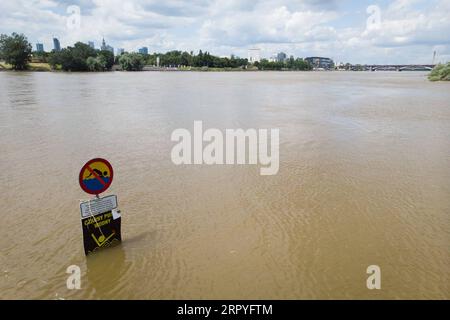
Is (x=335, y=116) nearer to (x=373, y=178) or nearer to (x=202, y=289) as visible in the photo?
(x=373, y=178)

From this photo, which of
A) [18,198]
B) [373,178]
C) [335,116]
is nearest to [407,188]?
[373,178]

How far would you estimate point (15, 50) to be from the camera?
115 meters

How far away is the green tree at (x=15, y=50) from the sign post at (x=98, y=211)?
13274 cm

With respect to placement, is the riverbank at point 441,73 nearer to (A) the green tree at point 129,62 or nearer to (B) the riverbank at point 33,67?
(A) the green tree at point 129,62

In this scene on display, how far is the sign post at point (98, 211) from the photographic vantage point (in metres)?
5.59

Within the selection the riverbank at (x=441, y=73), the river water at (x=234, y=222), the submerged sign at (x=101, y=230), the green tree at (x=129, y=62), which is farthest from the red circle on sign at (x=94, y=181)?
the green tree at (x=129, y=62)

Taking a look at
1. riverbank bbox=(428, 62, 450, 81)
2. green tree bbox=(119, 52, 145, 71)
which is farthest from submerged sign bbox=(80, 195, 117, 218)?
green tree bbox=(119, 52, 145, 71)

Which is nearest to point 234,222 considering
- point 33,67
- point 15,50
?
point 15,50

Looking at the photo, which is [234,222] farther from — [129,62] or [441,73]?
[129,62]

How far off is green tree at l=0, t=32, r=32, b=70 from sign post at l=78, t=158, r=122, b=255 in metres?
133

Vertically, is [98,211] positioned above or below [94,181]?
below

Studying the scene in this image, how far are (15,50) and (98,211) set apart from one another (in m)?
134

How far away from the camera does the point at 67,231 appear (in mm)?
6906

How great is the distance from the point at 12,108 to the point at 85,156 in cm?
1649
